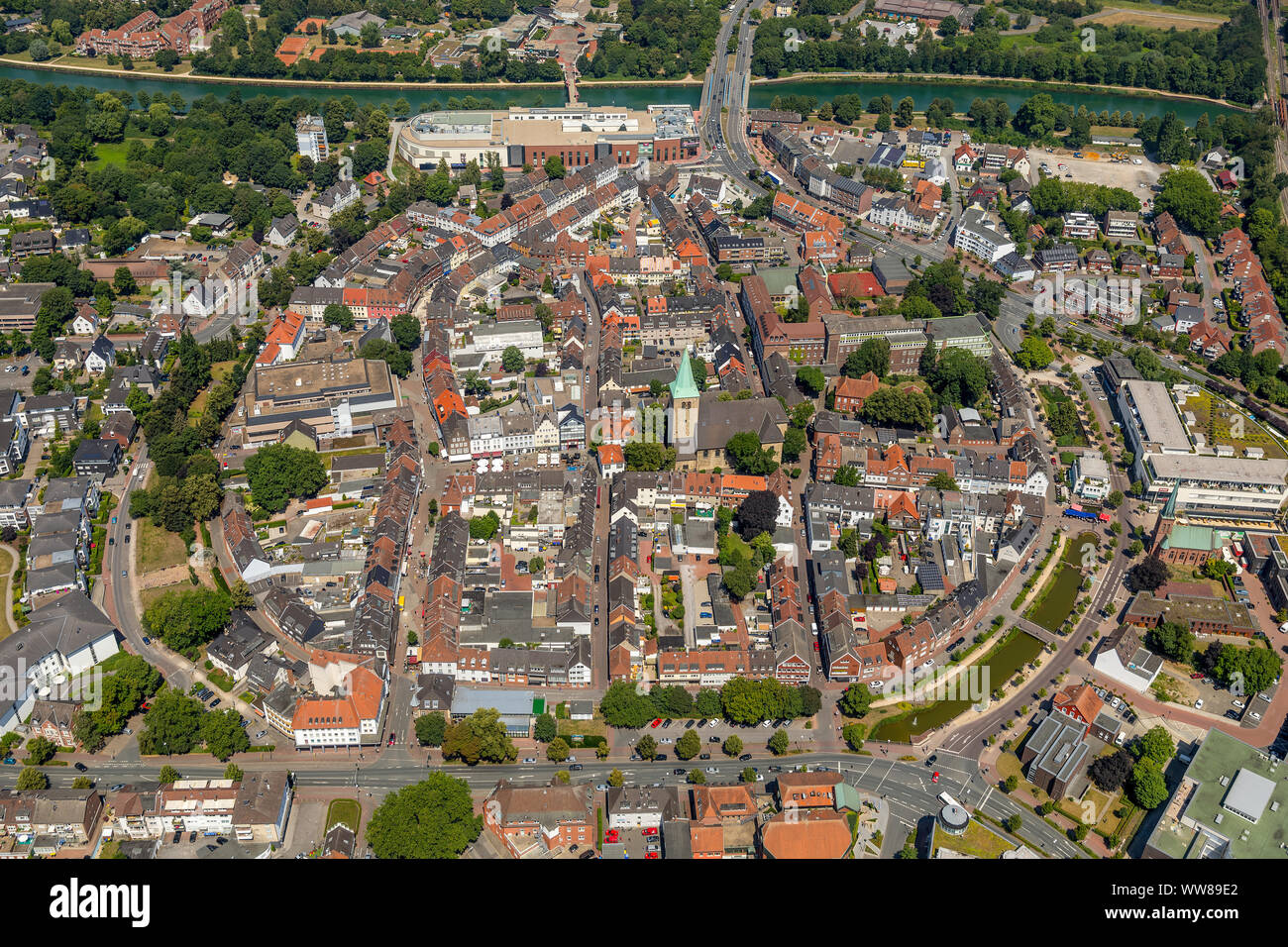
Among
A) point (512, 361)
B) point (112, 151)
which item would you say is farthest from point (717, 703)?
point (112, 151)

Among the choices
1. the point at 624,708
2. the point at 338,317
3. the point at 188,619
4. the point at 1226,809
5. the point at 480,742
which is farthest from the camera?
the point at 338,317

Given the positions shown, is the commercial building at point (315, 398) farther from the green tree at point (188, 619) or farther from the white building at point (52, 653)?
the white building at point (52, 653)

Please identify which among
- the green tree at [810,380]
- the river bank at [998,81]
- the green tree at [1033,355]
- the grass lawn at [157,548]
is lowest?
the grass lawn at [157,548]

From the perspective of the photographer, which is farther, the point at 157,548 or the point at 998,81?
the point at 998,81

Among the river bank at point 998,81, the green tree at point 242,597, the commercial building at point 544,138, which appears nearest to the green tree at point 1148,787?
the green tree at point 242,597

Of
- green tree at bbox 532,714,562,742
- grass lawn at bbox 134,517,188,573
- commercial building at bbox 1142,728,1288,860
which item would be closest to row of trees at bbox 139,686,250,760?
grass lawn at bbox 134,517,188,573

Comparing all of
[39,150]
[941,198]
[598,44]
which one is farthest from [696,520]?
[598,44]

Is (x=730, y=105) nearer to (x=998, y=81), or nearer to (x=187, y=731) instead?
(x=998, y=81)

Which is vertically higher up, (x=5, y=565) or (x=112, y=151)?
(x=112, y=151)
